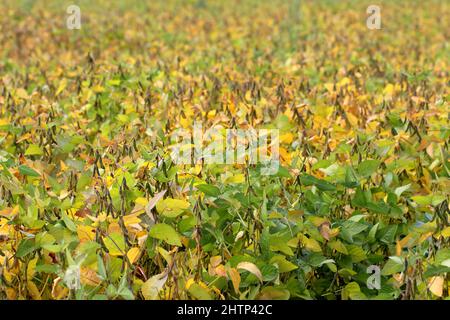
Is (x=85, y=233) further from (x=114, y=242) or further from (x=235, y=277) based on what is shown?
(x=235, y=277)

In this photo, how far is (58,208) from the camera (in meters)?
2.72

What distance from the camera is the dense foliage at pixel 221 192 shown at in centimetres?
240

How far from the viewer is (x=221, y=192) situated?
105 inches

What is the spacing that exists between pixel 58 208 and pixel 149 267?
44 centimetres

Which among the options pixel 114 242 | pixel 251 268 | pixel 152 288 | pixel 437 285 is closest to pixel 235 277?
pixel 251 268
